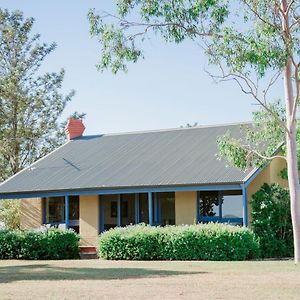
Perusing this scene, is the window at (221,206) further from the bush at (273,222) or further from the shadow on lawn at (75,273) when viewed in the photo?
the shadow on lawn at (75,273)

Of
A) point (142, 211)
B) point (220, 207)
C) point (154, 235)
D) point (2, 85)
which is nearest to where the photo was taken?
point (154, 235)

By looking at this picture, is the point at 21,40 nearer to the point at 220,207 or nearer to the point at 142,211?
the point at 142,211

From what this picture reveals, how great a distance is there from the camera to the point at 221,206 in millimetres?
29141

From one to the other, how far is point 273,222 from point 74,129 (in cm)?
1454

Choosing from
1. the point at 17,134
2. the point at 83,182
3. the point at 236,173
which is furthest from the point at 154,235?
the point at 17,134

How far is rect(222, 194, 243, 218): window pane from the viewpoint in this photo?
2878 cm

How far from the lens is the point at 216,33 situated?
74.1 feet

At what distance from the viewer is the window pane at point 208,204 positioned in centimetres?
2938

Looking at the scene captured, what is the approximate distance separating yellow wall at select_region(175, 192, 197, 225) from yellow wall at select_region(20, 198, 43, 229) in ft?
24.1

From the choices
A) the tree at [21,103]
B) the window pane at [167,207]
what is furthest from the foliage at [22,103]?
the window pane at [167,207]

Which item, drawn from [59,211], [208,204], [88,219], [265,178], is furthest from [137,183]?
[59,211]

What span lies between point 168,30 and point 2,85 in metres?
29.8

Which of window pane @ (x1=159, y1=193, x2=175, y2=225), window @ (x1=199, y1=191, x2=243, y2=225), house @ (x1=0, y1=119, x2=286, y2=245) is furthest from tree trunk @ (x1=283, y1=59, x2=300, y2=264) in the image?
window pane @ (x1=159, y1=193, x2=175, y2=225)

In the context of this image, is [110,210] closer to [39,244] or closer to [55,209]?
[55,209]
